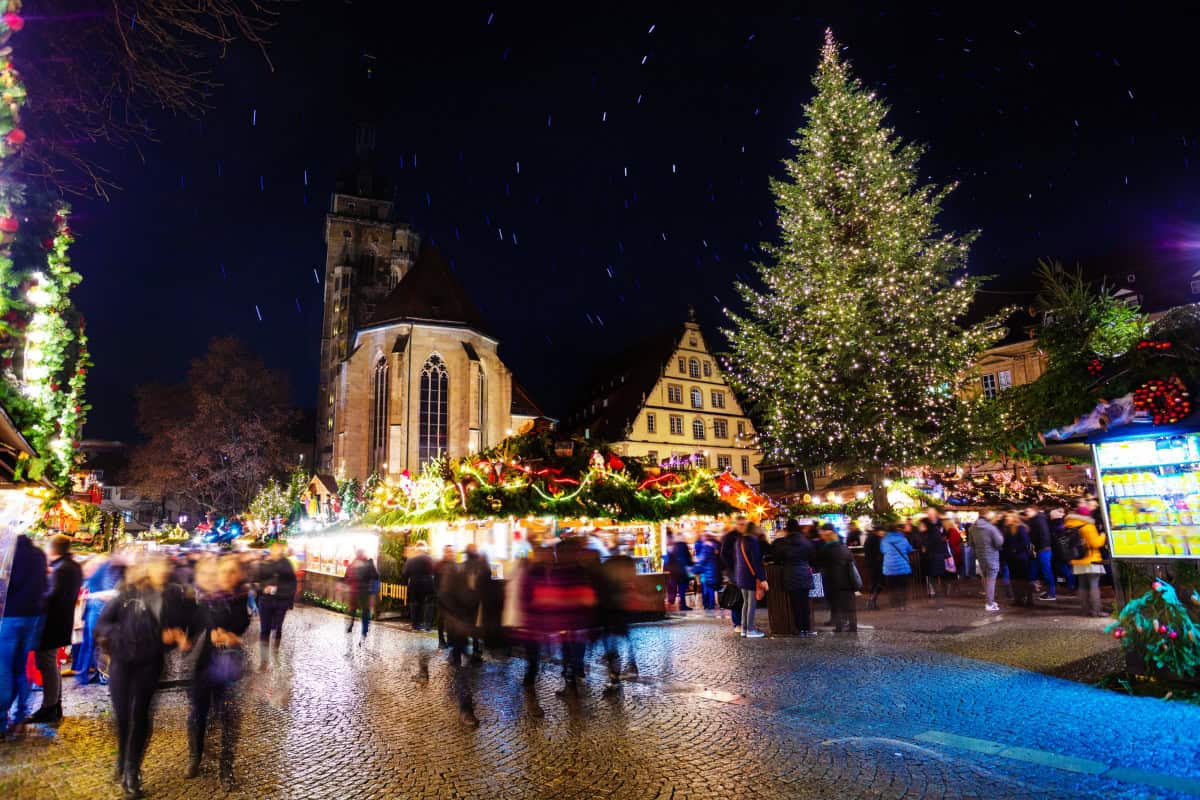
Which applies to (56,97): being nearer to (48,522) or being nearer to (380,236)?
(48,522)

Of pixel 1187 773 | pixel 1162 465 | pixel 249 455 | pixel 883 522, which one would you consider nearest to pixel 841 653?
pixel 1162 465

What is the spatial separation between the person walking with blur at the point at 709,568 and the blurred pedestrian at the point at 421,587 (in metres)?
5.89

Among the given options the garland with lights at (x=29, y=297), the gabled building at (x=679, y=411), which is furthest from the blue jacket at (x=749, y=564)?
the gabled building at (x=679, y=411)

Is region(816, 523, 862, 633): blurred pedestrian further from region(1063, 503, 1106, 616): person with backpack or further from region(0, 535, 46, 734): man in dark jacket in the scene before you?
region(0, 535, 46, 734): man in dark jacket

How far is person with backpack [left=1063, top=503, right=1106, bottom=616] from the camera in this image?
1180cm

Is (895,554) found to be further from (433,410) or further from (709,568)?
(433,410)

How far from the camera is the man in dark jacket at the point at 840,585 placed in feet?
37.6

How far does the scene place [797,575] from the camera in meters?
11.3

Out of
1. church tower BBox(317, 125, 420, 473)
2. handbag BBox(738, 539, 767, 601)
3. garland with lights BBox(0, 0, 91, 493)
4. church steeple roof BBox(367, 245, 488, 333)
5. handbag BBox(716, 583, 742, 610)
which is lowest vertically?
handbag BBox(716, 583, 742, 610)

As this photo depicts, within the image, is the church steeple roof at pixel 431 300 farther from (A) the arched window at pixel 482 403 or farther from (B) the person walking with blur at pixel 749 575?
(B) the person walking with blur at pixel 749 575

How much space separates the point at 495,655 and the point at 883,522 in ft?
38.1

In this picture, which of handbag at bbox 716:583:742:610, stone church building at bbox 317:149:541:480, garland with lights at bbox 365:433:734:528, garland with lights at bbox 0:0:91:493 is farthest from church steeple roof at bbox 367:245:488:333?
handbag at bbox 716:583:742:610

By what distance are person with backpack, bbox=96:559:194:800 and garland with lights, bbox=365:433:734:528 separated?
8.18 meters

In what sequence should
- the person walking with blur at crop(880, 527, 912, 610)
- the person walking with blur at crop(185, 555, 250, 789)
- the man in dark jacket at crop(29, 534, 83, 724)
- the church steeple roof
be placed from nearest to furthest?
the person walking with blur at crop(185, 555, 250, 789), the man in dark jacket at crop(29, 534, 83, 724), the person walking with blur at crop(880, 527, 912, 610), the church steeple roof
